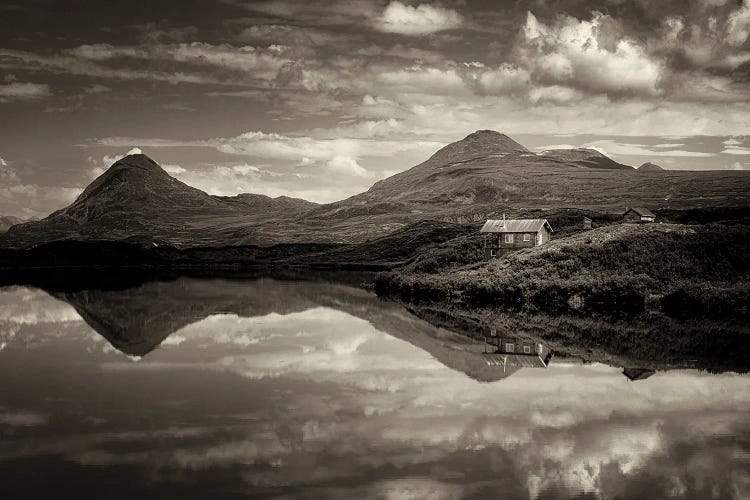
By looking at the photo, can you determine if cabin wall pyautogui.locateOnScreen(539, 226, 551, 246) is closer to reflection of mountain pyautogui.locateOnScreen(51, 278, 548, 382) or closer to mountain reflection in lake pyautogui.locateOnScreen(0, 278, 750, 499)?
reflection of mountain pyautogui.locateOnScreen(51, 278, 548, 382)

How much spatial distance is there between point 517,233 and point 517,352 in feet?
170

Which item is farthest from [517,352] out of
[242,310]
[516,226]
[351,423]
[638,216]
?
[638,216]

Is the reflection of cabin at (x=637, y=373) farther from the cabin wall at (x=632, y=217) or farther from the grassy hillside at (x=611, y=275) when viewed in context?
the cabin wall at (x=632, y=217)

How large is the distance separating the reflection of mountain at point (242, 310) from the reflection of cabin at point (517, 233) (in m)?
19.1

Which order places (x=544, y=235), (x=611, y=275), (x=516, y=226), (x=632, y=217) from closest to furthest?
(x=611, y=275) → (x=516, y=226) → (x=544, y=235) → (x=632, y=217)

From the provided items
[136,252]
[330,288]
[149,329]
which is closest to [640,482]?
[149,329]

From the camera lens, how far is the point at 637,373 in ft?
105

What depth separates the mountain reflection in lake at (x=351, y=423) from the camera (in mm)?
17297

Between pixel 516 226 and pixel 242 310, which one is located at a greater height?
pixel 516 226

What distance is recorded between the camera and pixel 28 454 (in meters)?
Answer: 19.6

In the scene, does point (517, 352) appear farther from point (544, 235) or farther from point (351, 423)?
point (544, 235)

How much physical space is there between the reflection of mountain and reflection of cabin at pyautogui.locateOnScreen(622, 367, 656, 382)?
4946 mm

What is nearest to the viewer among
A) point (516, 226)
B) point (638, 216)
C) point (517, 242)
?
point (517, 242)

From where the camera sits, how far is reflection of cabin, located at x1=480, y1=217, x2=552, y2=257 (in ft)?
286
